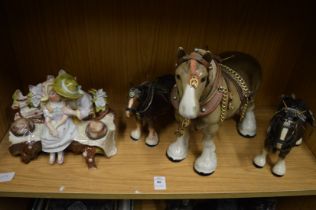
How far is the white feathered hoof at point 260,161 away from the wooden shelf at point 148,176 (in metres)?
0.01

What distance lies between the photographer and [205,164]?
738 mm

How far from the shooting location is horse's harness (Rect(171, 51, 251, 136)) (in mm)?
548

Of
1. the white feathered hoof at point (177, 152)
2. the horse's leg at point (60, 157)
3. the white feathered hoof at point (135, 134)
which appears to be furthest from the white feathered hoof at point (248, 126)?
the horse's leg at point (60, 157)

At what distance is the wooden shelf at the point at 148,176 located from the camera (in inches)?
27.4

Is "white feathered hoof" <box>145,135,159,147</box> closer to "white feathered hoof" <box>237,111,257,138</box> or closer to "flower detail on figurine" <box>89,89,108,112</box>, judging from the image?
"flower detail on figurine" <box>89,89,108,112</box>

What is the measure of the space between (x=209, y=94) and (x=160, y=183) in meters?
0.26

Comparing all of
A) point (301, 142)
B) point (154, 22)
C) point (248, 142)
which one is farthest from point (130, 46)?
point (301, 142)

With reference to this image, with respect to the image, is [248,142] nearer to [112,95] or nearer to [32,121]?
[112,95]

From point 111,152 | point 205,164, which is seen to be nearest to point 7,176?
point 111,152

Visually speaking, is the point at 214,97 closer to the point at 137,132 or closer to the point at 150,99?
the point at 150,99

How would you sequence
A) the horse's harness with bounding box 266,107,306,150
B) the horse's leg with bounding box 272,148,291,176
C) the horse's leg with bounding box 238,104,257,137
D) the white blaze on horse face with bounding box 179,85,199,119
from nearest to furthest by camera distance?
1. the white blaze on horse face with bounding box 179,85,199,119
2. the horse's harness with bounding box 266,107,306,150
3. the horse's leg with bounding box 272,148,291,176
4. the horse's leg with bounding box 238,104,257,137

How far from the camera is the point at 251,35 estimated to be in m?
0.84

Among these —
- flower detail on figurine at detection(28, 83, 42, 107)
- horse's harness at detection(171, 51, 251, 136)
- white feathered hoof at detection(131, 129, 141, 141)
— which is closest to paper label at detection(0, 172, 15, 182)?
flower detail on figurine at detection(28, 83, 42, 107)

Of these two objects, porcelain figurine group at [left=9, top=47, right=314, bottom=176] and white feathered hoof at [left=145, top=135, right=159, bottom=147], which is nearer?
porcelain figurine group at [left=9, top=47, right=314, bottom=176]
